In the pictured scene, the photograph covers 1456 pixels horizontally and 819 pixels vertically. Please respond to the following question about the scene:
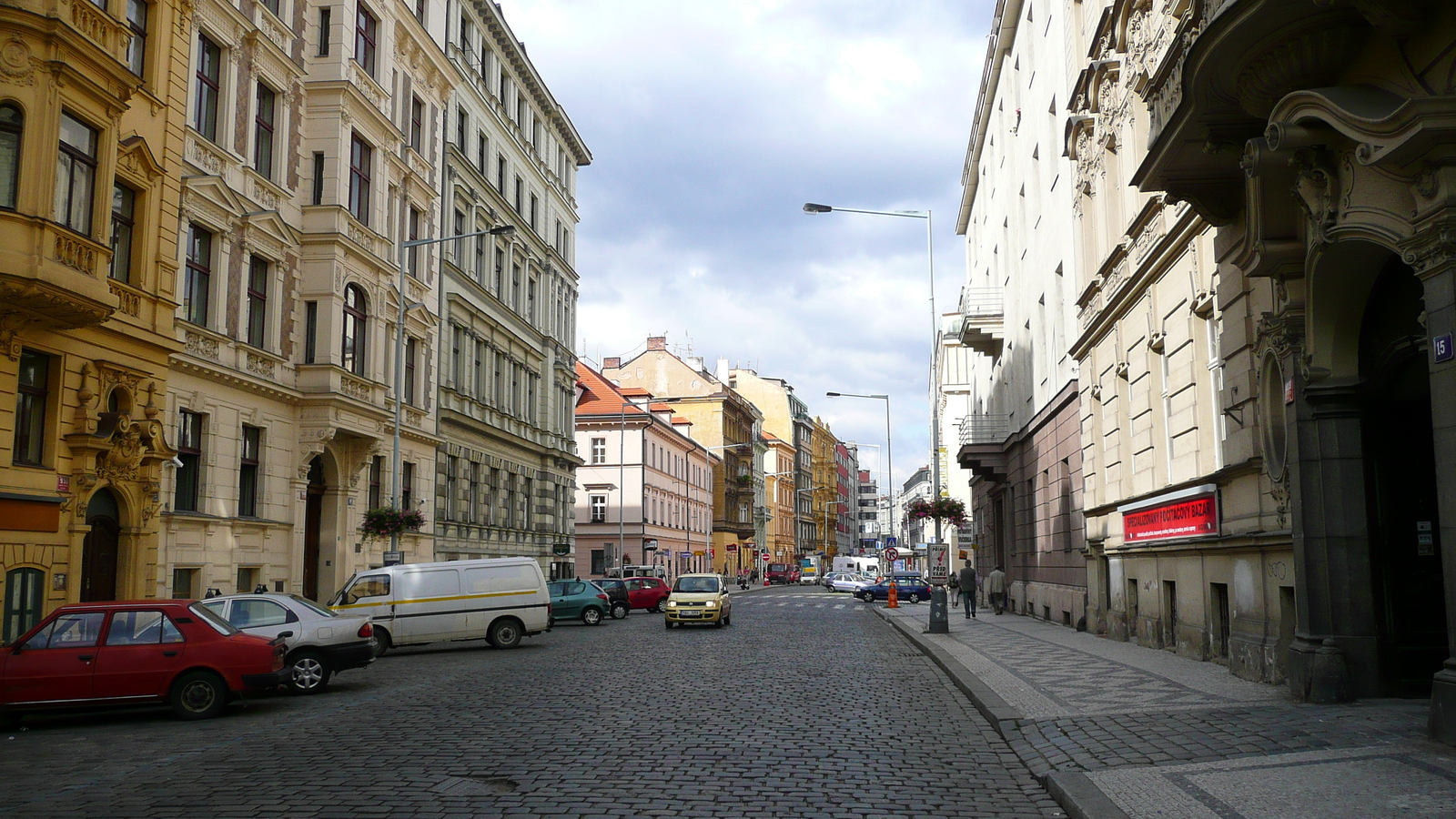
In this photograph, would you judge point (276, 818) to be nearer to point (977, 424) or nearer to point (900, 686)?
point (900, 686)

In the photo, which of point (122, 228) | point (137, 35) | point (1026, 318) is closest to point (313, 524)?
point (122, 228)

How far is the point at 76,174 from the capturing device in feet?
60.9

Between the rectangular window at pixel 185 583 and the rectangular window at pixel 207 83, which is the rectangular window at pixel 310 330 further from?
the rectangular window at pixel 185 583

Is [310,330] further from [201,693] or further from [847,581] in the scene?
[847,581]

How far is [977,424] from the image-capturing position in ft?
133

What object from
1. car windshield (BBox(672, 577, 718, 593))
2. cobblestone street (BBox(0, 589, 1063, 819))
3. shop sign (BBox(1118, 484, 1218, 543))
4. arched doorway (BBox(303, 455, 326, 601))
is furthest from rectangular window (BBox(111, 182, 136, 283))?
shop sign (BBox(1118, 484, 1218, 543))

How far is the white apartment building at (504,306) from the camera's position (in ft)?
129

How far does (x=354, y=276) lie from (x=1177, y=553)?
21.9m

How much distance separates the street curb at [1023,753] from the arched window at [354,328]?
17.9 meters

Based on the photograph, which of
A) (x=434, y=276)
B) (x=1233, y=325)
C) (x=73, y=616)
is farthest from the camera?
(x=434, y=276)

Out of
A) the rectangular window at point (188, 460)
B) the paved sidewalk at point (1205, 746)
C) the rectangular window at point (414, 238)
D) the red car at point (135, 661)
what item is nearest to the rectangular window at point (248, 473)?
the rectangular window at point (188, 460)

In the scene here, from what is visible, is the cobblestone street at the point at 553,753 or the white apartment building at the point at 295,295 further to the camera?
the white apartment building at the point at 295,295

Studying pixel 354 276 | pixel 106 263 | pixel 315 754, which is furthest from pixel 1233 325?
pixel 354 276

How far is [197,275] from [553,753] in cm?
1813
